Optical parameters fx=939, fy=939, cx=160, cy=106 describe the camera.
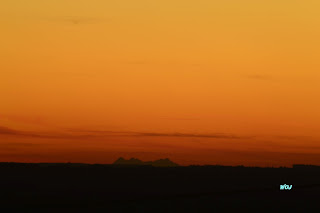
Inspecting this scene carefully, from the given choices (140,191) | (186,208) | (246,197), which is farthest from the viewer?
(140,191)

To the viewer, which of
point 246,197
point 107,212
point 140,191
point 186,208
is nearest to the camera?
point 107,212

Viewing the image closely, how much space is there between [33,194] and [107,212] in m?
24.7

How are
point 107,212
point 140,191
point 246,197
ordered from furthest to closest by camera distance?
point 140,191, point 246,197, point 107,212

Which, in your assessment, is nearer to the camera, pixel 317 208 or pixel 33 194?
pixel 317 208

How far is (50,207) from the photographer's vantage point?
224 ft

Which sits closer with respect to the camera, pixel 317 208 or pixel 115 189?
pixel 317 208

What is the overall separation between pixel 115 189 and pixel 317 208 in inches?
1258

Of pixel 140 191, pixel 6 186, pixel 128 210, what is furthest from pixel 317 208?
pixel 6 186

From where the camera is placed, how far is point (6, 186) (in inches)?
3912

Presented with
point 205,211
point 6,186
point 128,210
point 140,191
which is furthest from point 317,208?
point 6,186

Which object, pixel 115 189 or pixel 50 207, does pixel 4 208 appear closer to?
pixel 50 207

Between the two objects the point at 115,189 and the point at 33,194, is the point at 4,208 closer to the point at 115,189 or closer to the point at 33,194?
the point at 33,194

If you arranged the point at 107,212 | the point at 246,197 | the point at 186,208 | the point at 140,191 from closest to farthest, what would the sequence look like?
the point at 107,212 → the point at 186,208 → the point at 246,197 → the point at 140,191

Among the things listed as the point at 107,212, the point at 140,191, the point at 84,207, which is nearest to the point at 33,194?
the point at 140,191
